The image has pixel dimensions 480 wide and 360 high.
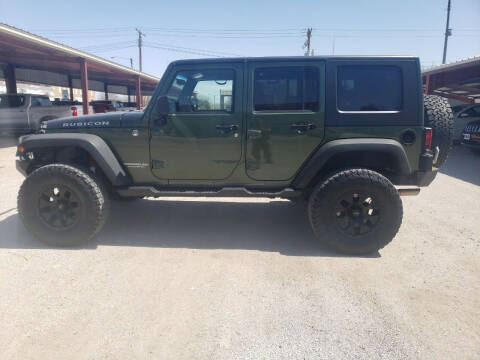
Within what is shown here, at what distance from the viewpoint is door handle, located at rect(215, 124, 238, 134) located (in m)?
3.47

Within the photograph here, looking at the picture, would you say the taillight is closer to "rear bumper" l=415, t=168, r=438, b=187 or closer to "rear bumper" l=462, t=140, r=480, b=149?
"rear bumper" l=415, t=168, r=438, b=187

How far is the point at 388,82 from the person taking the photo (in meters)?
3.37

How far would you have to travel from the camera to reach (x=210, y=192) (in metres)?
3.62

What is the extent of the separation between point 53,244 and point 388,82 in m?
4.02

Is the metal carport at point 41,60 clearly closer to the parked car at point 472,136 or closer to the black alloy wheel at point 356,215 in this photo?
the black alloy wheel at point 356,215

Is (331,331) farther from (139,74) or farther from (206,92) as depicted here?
(139,74)

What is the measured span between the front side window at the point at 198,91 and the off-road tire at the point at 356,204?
1.46 meters

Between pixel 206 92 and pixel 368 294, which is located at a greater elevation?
pixel 206 92

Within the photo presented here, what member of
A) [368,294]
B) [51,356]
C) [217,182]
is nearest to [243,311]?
[368,294]

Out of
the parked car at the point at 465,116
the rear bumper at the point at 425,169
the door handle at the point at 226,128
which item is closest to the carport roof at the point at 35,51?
the door handle at the point at 226,128

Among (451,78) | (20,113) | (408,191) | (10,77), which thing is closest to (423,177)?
(408,191)

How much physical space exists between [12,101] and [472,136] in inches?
663

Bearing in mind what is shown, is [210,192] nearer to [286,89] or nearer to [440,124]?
[286,89]

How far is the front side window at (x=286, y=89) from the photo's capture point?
3420 mm
